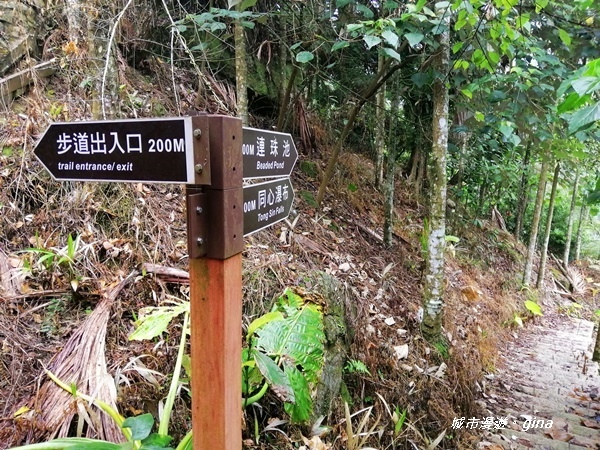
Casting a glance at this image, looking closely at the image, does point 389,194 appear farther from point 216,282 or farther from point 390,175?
point 216,282

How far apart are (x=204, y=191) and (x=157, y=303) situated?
1741mm

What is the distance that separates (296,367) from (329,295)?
3.64ft

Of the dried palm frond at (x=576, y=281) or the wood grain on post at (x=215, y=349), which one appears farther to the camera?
the dried palm frond at (x=576, y=281)

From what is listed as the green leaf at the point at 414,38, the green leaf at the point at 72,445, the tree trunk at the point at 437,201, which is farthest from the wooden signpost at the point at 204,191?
the tree trunk at the point at 437,201

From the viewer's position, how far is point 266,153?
5.09ft

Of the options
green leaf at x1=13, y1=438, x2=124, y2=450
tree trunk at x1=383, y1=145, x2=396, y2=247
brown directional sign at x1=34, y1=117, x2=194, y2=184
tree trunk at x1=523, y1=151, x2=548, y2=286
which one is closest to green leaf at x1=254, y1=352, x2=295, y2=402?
green leaf at x1=13, y1=438, x2=124, y2=450

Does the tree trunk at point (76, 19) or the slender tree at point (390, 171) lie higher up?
the tree trunk at point (76, 19)

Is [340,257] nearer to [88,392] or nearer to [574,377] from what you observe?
[88,392]

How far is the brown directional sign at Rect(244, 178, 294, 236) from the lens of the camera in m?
1.41

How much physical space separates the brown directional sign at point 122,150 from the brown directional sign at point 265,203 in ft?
0.91

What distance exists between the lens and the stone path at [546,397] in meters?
3.59

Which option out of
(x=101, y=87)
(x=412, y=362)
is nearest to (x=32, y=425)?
(x=101, y=87)

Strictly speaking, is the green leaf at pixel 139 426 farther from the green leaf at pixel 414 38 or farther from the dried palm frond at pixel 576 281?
the dried palm frond at pixel 576 281

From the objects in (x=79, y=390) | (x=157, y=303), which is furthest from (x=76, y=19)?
(x=79, y=390)
